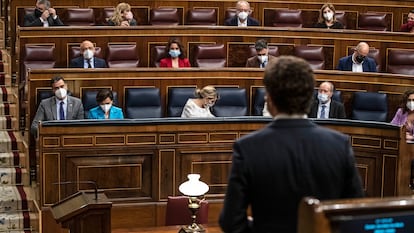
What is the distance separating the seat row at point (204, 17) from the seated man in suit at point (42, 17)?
0.14 m

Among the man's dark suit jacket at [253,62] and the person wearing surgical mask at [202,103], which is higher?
the man's dark suit jacket at [253,62]

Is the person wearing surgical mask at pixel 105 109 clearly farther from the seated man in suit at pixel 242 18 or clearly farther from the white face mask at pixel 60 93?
the seated man in suit at pixel 242 18

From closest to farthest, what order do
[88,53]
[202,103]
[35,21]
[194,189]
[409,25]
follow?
[194,189] → [202,103] → [88,53] → [35,21] → [409,25]

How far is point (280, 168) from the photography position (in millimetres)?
1867

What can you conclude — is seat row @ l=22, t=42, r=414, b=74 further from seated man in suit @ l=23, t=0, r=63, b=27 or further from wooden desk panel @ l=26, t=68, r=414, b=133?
wooden desk panel @ l=26, t=68, r=414, b=133

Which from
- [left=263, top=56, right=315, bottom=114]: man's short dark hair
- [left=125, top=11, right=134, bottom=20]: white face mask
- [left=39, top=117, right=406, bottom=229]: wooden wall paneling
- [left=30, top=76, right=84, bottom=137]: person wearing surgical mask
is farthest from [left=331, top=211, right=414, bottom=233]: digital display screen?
[left=125, top=11, right=134, bottom=20]: white face mask

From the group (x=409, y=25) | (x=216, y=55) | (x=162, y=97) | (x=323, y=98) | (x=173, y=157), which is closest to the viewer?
(x=173, y=157)

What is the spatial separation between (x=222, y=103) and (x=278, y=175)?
4.06 m

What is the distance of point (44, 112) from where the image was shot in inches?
212

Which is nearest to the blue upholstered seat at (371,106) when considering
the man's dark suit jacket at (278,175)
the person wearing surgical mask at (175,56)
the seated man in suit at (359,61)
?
the seated man in suit at (359,61)

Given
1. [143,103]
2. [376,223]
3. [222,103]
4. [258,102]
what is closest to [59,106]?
[143,103]

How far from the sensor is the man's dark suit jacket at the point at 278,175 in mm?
1865

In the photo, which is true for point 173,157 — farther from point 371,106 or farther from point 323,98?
point 371,106

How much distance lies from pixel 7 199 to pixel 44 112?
606 mm
